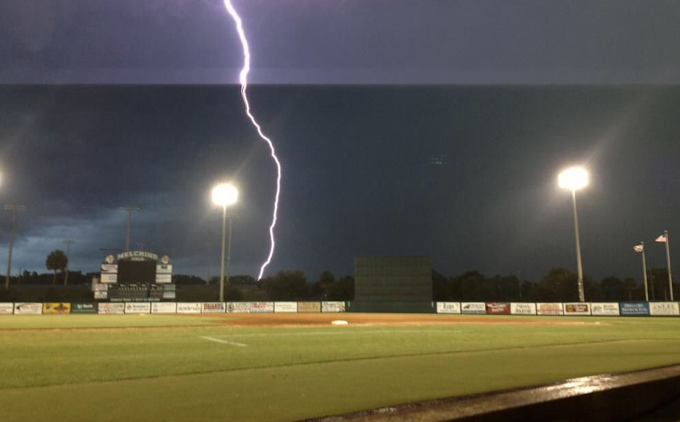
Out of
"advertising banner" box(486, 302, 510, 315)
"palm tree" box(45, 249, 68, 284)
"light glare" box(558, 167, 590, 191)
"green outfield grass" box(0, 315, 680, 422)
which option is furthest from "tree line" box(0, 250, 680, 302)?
"green outfield grass" box(0, 315, 680, 422)

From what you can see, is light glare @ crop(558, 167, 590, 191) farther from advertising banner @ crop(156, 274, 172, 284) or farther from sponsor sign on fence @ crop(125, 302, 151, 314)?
sponsor sign on fence @ crop(125, 302, 151, 314)

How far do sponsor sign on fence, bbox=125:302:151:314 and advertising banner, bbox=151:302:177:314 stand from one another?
1.41ft

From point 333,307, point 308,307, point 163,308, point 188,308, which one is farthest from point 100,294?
point 333,307

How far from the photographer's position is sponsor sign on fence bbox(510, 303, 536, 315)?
1549 inches

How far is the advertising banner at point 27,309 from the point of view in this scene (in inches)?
1502

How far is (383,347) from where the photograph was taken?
11.5 m

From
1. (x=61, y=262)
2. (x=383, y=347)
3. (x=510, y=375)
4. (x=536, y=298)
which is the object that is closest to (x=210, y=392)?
(x=510, y=375)

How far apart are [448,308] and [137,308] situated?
83.1 feet

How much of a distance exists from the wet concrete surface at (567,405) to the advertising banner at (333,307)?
40.3 m

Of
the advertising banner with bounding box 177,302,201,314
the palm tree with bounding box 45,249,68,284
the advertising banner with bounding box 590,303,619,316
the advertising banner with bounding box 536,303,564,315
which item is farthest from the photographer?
the palm tree with bounding box 45,249,68,284

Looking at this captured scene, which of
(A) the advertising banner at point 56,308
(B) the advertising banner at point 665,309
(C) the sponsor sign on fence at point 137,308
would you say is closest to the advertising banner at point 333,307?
(C) the sponsor sign on fence at point 137,308

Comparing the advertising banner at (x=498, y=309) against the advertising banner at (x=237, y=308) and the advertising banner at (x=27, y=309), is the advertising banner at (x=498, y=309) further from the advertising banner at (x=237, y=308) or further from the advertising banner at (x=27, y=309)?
the advertising banner at (x=27, y=309)

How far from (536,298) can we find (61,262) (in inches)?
3357

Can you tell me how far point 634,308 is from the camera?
116ft
